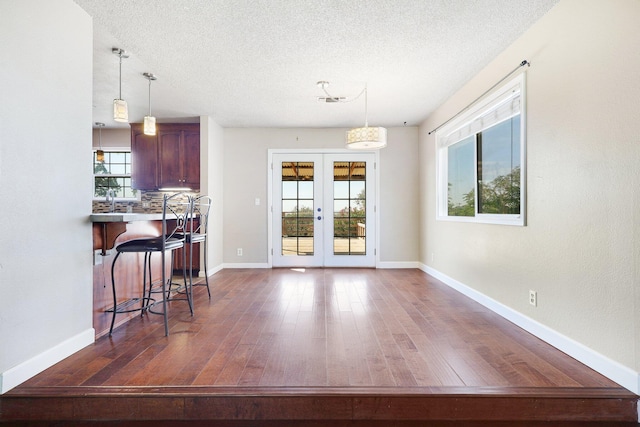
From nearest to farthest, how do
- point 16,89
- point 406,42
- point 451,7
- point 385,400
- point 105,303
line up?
1. point 385,400
2. point 16,89
3. point 451,7
4. point 105,303
5. point 406,42

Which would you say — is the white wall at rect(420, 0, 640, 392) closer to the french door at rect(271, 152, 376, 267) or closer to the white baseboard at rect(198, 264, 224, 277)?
the french door at rect(271, 152, 376, 267)

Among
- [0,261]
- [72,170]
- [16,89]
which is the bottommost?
[0,261]

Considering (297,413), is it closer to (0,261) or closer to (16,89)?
(0,261)

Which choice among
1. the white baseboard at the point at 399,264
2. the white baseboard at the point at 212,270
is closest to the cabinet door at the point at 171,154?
the white baseboard at the point at 212,270

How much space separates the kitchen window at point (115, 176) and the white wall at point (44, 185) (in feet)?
12.0

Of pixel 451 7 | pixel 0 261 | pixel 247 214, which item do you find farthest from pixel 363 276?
pixel 0 261

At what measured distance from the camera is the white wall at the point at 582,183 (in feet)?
5.64

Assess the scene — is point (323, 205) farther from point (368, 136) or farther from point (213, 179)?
point (368, 136)

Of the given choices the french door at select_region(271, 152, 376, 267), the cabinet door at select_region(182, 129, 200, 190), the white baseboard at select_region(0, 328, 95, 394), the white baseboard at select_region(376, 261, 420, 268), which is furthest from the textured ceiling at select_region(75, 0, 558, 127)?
the white baseboard at select_region(376, 261, 420, 268)

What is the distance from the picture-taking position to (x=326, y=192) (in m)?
5.40

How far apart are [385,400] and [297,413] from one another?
443 mm

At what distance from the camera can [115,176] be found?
5.57 metres

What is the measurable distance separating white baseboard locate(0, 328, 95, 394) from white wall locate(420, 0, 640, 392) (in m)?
3.17

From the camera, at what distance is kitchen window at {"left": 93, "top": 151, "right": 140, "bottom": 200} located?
5.56 m
